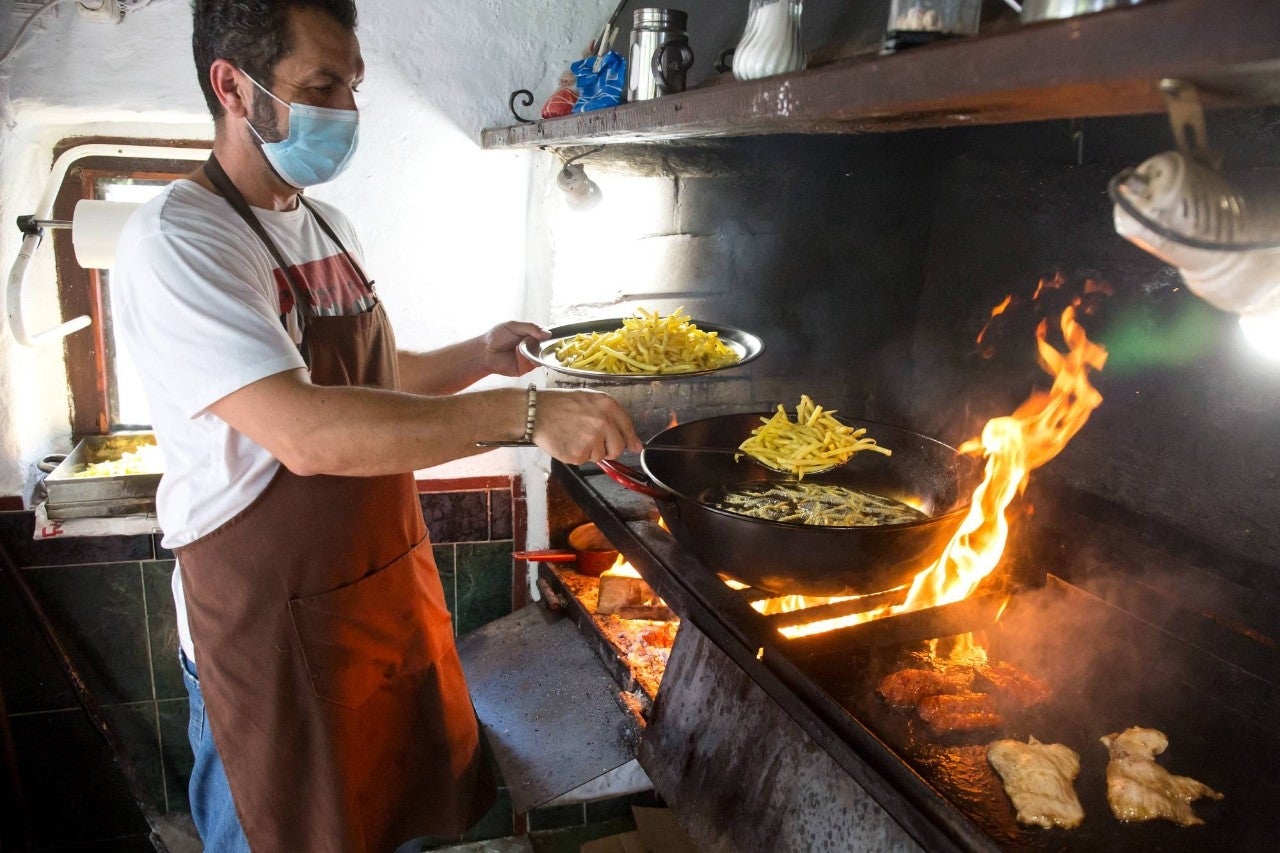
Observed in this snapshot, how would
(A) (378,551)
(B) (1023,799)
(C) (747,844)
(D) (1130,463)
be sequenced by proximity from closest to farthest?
(B) (1023,799)
(C) (747,844)
(A) (378,551)
(D) (1130,463)

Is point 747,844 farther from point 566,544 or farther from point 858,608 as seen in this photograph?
point 566,544

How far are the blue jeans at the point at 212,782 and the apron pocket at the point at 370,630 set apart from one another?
1.25 ft

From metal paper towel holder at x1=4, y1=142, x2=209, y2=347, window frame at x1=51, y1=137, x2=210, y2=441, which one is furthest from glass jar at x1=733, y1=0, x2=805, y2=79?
window frame at x1=51, y1=137, x2=210, y2=441

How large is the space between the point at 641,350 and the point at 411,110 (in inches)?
64.5

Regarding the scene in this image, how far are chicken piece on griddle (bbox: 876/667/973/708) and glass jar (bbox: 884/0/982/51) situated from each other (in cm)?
141

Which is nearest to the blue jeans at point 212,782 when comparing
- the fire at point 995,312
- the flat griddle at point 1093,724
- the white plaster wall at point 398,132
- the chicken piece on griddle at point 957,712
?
the white plaster wall at point 398,132

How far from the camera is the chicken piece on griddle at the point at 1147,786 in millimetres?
1666

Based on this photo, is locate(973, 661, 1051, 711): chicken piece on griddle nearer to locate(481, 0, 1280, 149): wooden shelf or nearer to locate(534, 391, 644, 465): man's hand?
locate(534, 391, 644, 465): man's hand

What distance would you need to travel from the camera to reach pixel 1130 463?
109 inches

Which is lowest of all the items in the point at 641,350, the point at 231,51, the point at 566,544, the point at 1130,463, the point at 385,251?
the point at 566,544

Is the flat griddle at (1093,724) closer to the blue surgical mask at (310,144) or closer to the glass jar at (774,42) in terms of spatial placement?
the glass jar at (774,42)

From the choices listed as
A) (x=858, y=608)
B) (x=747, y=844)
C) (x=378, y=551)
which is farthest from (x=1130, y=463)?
(x=378, y=551)

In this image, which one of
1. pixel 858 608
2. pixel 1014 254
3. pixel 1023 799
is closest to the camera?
pixel 1023 799

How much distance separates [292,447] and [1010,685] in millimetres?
1768
